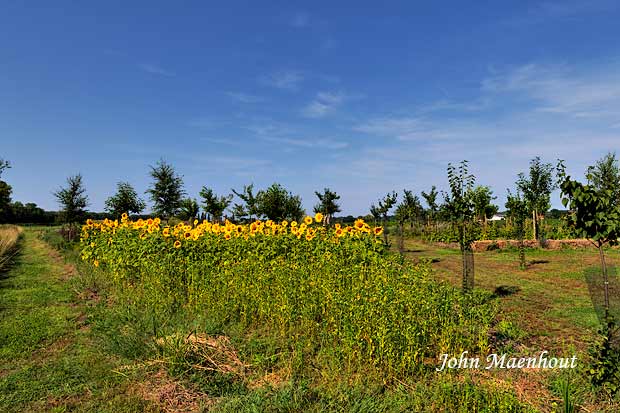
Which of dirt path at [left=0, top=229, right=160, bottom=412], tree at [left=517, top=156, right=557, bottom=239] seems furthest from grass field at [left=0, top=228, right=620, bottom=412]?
tree at [left=517, top=156, right=557, bottom=239]

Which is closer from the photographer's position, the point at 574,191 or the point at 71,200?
the point at 574,191

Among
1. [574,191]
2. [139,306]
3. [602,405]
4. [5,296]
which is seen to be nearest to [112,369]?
[139,306]

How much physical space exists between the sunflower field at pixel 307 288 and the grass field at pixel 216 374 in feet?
0.85

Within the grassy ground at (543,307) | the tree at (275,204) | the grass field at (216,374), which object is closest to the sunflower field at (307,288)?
the grass field at (216,374)

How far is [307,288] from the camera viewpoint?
525 cm

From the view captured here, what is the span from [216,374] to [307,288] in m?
1.87

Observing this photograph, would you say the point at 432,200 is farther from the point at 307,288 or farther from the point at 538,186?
the point at 307,288

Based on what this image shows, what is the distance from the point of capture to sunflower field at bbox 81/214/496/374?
12.9 feet

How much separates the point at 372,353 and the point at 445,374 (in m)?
0.68

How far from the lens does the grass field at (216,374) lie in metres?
3.27

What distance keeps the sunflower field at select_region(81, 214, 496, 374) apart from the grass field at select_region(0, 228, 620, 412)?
0.85 feet

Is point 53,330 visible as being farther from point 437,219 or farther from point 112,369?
point 437,219

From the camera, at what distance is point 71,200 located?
21781 mm

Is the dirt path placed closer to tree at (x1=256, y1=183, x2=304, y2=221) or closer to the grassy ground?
the grassy ground
